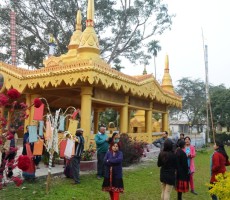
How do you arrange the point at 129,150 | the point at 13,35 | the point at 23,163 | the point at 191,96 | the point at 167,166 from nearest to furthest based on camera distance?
the point at 23,163 → the point at 167,166 → the point at 129,150 → the point at 13,35 → the point at 191,96

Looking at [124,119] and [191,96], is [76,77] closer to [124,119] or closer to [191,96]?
[124,119]

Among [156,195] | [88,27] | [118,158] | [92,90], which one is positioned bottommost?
[156,195]

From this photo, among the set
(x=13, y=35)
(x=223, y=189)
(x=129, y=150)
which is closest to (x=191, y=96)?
(x=13, y=35)

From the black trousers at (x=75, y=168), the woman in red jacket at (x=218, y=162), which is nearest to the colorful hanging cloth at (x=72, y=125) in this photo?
the black trousers at (x=75, y=168)

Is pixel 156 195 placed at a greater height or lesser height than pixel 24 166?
lesser

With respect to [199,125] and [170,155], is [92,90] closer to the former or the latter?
[170,155]

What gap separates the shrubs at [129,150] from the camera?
436 inches

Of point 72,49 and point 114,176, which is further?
point 72,49

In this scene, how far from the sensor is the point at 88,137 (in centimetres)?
1034

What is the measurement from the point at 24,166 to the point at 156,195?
4.86m

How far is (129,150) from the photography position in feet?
36.6

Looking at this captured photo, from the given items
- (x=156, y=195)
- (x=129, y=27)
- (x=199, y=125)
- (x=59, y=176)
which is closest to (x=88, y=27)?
(x=59, y=176)

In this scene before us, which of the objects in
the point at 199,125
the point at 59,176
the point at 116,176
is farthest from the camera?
the point at 199,125

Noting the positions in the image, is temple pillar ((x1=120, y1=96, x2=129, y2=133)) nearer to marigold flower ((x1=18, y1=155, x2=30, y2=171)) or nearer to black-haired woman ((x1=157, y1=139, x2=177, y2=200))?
black-haired woman ((x1=157, y1=139, x2=177, y2=200))
